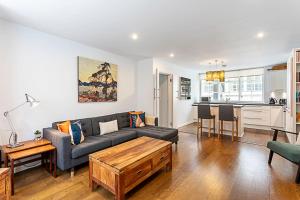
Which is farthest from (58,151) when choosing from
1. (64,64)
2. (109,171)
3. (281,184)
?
(281,184)

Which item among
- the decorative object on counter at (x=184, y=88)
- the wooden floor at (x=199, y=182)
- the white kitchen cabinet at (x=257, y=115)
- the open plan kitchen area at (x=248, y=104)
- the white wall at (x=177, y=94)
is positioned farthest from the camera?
the decorative object on counter at (x=184, y=88)

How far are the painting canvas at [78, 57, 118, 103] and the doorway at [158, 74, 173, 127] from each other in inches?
72.8

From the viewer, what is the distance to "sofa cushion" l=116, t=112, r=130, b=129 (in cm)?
378

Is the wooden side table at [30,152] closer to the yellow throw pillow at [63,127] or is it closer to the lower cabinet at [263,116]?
the yellow throw pillow at [63,127]

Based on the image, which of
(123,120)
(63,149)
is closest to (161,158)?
(63,149)

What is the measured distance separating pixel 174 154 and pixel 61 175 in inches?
80.3

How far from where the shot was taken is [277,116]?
5070mm

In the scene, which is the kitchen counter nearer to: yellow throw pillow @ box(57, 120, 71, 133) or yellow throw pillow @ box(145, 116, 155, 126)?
yellow throw pillow @ box(145, 116, 155, 126)

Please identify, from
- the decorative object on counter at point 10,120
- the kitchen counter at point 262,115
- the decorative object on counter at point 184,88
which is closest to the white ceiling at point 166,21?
the decorative object on counter at point 10,120

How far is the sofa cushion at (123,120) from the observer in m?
3.78

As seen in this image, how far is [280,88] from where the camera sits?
5297mm

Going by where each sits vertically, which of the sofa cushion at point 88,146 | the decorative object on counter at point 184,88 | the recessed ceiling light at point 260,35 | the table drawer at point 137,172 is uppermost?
the recessed ceiling light at point 260,35

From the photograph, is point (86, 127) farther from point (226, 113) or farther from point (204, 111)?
point (226, 113)

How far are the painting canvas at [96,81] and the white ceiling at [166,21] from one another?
0.46 metres
